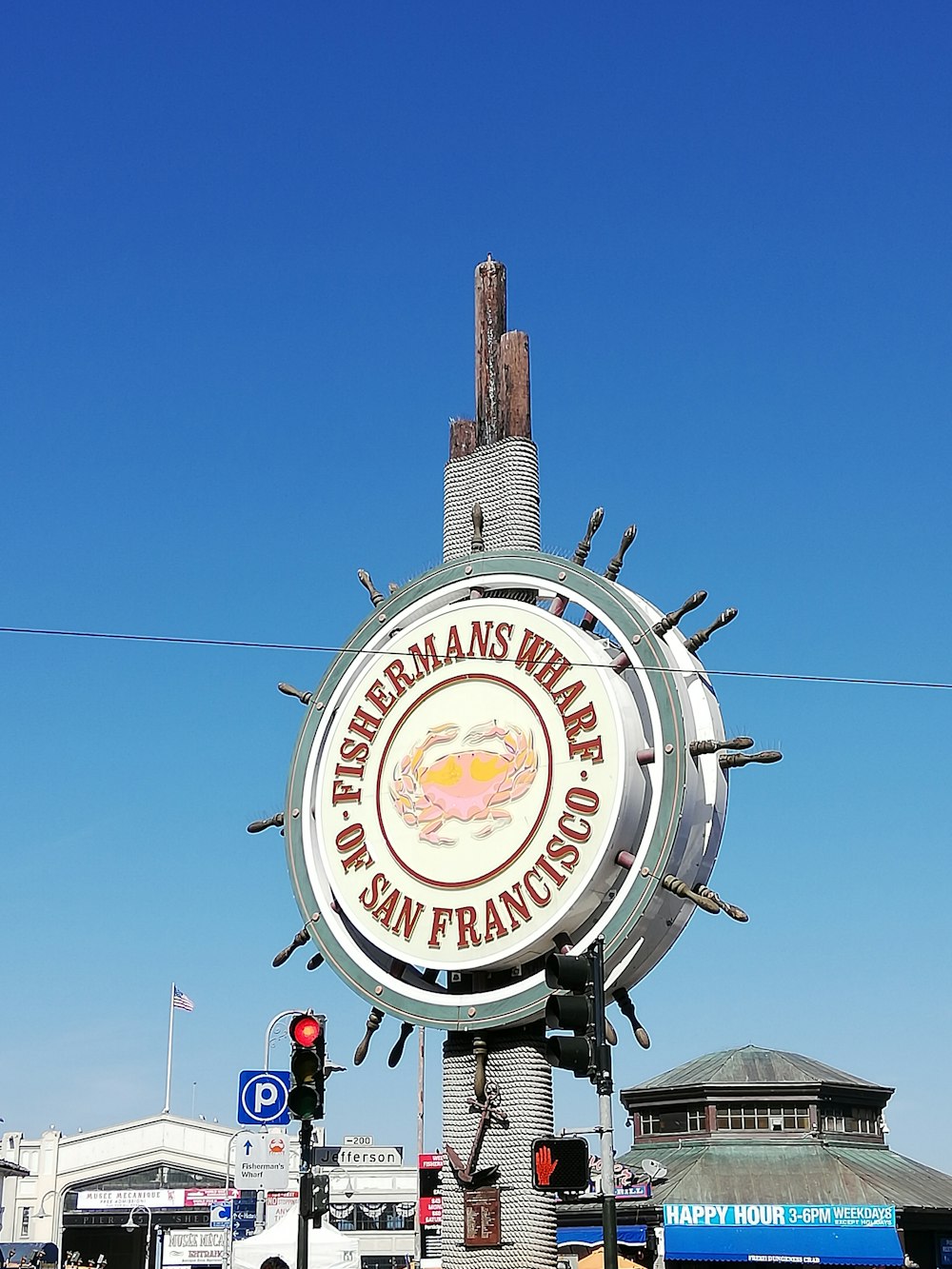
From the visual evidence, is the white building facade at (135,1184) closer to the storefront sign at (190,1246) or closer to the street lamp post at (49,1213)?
the street lamp post at (49,1213)

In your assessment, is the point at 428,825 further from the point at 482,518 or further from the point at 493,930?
the point at 482,518

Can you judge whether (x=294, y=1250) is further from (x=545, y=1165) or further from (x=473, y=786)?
(x=545, y=1165)

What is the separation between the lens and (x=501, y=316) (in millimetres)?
25594

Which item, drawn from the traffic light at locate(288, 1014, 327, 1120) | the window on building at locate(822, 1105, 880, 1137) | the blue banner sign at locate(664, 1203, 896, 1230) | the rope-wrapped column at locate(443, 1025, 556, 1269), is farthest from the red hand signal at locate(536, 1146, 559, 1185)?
the window on building at locate(822, 1105, 880, 1137)

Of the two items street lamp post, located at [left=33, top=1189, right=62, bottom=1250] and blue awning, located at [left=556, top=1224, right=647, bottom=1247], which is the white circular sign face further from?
street lamp post, located at [left=33, top=1189, right=62, bottom=1250]

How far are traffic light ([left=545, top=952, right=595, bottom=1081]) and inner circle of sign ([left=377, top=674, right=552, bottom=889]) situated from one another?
7019 mm

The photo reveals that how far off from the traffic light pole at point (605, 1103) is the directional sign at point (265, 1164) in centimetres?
1079

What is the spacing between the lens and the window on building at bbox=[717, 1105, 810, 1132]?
51.3 metres

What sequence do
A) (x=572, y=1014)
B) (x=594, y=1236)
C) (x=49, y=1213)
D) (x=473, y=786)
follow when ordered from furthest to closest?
(x=49, y=1213) < (x=594, y=1236) < (x=473, y=786) < (x=572, y=1014)

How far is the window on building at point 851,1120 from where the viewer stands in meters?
51.8

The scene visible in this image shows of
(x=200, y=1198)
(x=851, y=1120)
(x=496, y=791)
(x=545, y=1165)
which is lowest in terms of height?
(x=200, y=1198)

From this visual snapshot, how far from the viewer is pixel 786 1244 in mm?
45969

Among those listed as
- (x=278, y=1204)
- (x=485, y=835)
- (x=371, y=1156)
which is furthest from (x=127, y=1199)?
(x=485, y=835)

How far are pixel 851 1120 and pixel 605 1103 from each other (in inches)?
1629
